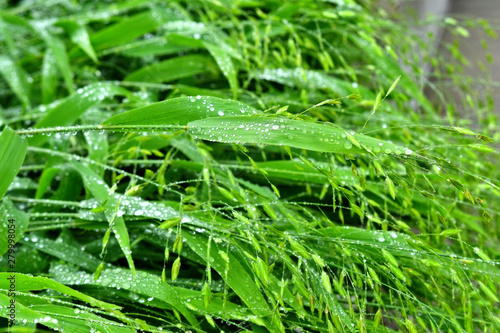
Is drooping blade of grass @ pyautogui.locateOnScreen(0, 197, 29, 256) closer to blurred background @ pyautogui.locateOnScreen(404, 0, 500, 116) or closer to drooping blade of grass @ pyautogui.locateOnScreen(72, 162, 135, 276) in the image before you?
drooping blade of grass @ pyautogui.locateOnScreen(72, 162, 135, 276)

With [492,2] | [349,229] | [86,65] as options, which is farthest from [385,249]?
[492,2]

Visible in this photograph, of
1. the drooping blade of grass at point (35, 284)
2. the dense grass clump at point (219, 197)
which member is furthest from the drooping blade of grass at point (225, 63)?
the drooping blade of grass at point (35, 284)

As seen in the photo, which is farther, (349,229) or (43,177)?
(43,177)

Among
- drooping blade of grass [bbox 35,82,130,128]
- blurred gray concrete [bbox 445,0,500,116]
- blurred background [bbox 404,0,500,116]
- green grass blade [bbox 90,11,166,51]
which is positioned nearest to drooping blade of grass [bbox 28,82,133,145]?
drooping blade of grass [bbox 35,82,130,128]

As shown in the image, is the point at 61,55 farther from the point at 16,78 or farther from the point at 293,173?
the point at 293,173

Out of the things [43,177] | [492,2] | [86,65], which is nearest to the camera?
[43,177]

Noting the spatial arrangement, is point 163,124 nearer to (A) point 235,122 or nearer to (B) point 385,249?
(A) point 235,122

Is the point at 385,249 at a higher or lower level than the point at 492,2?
lower
